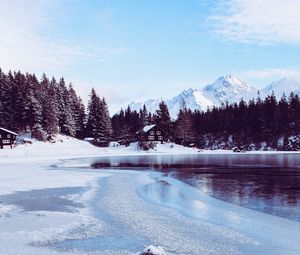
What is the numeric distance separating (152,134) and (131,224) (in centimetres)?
10922

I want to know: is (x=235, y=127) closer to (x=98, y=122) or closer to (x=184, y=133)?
(x=184, y=133)

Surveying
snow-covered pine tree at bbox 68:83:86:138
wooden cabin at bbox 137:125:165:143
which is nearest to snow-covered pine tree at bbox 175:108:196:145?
wooden cabin at bbox 137:125:165:143

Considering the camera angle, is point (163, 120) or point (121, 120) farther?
point (121, 120)

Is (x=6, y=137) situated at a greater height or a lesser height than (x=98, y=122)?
lesser

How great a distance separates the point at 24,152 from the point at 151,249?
79.7 meters

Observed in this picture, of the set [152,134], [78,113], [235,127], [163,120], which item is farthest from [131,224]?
[235,127]

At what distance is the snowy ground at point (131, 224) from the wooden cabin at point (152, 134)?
94588mm

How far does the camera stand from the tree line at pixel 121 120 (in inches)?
4117

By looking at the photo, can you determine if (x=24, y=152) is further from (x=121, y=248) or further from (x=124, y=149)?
(x=121, y=248)

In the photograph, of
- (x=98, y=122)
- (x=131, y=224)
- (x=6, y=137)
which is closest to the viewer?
(x=131, y=224)

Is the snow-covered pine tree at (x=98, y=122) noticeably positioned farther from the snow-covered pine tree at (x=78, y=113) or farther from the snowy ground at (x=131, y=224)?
the snowy ground at (x=131, y=224)

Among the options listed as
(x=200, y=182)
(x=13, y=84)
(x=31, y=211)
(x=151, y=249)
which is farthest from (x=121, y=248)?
(x=13, y=84)

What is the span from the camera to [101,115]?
120 m

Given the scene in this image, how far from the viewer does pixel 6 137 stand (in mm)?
94562
